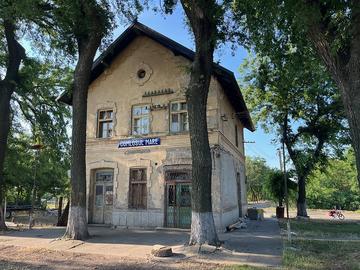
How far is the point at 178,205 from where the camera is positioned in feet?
47.0

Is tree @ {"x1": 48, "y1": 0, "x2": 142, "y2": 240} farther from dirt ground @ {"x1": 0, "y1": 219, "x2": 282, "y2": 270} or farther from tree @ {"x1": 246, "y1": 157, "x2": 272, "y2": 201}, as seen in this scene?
tree @ {"x1": 246, "y1": 157, "x2": 272, "y2": 201}

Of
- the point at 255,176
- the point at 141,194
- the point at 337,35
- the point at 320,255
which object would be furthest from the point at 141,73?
the point at 255,176

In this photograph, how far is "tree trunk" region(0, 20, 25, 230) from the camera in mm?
14845

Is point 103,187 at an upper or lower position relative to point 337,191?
upper

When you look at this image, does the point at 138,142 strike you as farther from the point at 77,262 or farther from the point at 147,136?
the point at 77,262

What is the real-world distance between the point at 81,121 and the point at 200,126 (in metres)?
4.66

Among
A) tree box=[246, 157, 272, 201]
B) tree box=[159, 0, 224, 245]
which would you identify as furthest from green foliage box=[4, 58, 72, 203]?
tree box=[246, 157, 272, 201]

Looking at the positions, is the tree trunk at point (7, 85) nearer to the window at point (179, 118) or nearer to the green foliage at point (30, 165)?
the green foliage at point (30, 165)

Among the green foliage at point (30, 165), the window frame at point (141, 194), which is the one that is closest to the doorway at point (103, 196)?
the window frame at point (141, 194)

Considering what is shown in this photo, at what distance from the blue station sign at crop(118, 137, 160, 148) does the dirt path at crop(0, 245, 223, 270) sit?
6617 millimetres

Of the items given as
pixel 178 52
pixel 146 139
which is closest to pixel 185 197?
pixel 146 139

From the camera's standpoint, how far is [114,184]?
15516 mm

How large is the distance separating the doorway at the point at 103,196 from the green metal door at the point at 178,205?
3.11m

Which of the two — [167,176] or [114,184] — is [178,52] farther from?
[114,184]
